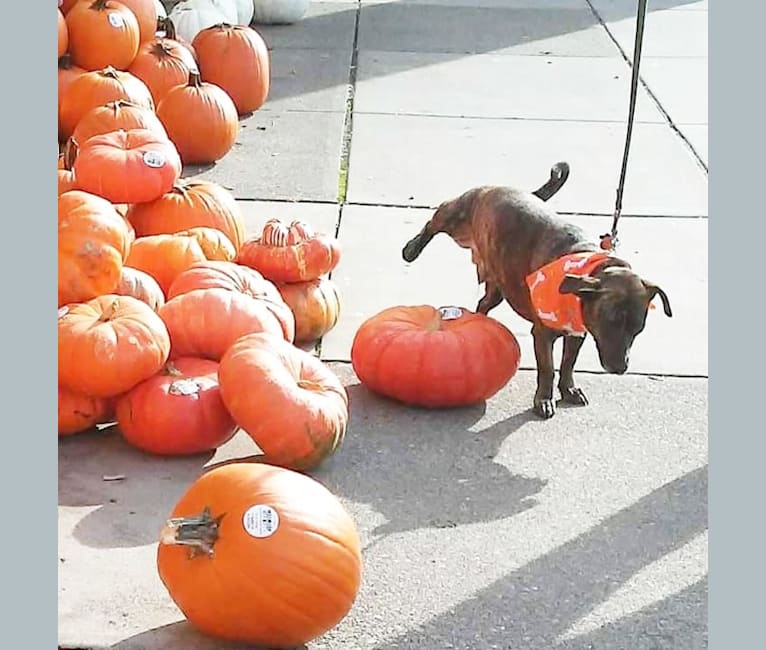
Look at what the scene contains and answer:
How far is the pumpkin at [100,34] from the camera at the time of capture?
23.5 ft

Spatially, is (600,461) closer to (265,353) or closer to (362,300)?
(265,353)

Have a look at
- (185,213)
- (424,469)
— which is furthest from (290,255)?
(424,469)

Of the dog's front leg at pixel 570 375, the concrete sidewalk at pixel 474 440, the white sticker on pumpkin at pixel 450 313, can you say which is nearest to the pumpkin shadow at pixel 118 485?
the concrete sidewalk at pixel 474 440

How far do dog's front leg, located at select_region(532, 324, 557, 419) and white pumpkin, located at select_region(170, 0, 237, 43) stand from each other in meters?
4.63

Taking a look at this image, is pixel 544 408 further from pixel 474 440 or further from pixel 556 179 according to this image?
pixel 556 179

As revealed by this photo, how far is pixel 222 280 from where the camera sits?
4.74 metres

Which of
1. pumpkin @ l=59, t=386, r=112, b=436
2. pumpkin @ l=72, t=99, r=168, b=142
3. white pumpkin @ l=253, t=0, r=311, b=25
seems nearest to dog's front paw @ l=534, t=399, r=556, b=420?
pumpkin @ l=59, t=386, r=112, b=436

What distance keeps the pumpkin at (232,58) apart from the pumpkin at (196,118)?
0.73 meters

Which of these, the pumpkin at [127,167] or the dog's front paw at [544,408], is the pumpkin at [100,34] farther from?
the dog's front paw at [544,408]

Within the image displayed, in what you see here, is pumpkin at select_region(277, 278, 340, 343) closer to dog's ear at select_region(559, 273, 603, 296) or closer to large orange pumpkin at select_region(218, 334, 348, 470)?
large orange pumpkin at select_region(218, 334, 348, 470)

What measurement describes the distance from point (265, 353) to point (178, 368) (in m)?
0.41

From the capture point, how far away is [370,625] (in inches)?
140

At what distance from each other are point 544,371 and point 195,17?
4.90m

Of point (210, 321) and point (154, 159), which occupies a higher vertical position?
point (154, 159)
